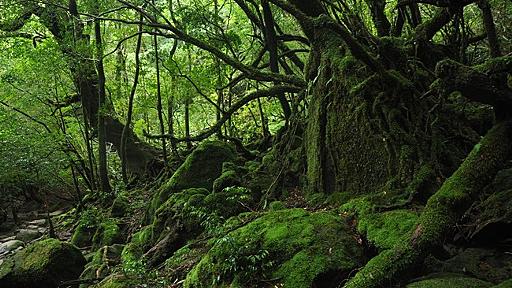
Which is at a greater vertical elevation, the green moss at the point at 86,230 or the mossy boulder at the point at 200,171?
the mossy boulder at the point at 200,171

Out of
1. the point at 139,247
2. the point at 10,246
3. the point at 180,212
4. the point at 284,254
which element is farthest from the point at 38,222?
the point at 284,254

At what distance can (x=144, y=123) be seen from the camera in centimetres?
1647

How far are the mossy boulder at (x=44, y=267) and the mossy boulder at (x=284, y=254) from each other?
13.9ft

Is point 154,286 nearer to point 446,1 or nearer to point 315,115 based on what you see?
point 315,115

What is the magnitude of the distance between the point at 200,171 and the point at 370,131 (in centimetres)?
471

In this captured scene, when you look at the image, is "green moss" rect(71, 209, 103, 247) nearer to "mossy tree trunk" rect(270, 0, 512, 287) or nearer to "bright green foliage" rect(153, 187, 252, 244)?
"bright green foliage" rect(153, 187, 252, 244)

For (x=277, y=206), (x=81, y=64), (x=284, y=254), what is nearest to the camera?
(x=284, y=254)

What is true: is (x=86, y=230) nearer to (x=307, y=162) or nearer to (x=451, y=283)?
(x=307, y=162)

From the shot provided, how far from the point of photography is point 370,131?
572 cm

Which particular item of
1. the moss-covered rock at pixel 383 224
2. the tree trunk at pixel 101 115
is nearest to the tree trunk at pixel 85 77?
the tree trunk at pixel 101 115

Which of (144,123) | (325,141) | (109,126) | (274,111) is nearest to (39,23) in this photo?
(109,126)

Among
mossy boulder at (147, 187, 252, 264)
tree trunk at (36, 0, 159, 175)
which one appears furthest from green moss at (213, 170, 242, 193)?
tree trunk at (36, 0, 159, 175)

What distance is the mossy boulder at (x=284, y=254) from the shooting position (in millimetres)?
4039

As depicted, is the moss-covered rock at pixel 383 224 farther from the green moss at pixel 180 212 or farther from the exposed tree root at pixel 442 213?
the green moss at pixel 180 212
